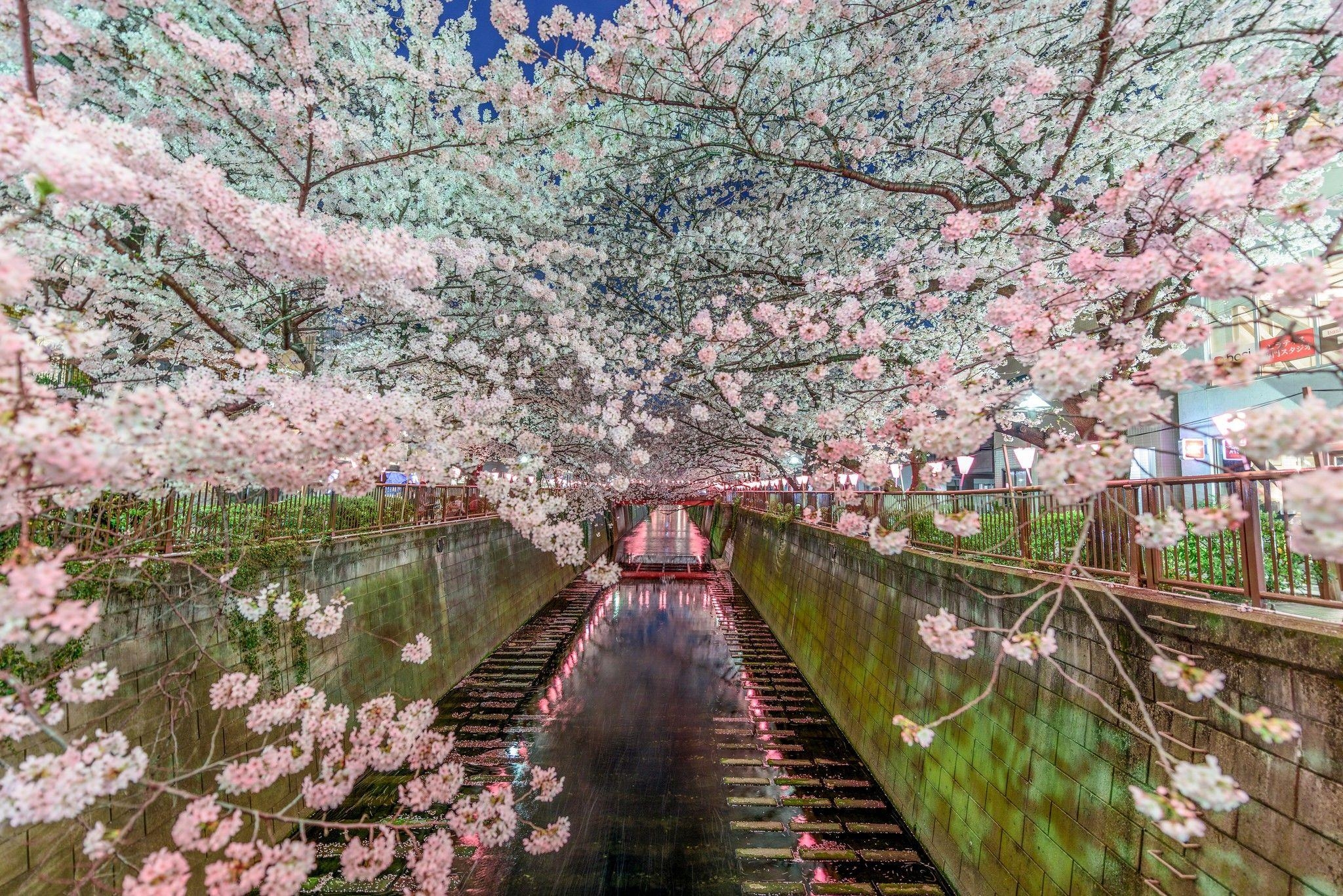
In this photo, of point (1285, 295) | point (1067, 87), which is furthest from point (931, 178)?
point (1285, 295)

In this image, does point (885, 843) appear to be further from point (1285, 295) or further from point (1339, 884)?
point (1285, 295)

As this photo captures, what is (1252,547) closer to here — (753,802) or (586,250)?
(753,802)

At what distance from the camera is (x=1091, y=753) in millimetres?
5230

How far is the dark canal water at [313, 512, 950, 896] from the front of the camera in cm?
784

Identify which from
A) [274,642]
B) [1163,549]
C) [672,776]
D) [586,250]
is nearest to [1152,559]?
[1163,549]

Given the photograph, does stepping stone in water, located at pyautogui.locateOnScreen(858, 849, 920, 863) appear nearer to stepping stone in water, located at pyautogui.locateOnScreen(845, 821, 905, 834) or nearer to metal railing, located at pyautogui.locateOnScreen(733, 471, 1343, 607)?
stepping stone in water, located at pyautogui.locateOnScreen(845, 821, 905, 834)

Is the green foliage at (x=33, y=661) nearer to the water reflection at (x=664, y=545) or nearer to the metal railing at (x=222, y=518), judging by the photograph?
the metal railing at (x=222, y=518)

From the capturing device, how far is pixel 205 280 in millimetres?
7727

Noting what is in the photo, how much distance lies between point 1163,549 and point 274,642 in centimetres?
1153

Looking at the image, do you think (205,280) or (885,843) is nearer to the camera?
(205,280)

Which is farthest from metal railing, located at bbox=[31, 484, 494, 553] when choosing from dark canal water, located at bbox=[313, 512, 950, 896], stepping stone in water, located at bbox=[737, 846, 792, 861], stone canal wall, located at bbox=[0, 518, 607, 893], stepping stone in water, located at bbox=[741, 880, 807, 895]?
stepping stone in water, located at bbox=[737, 846, 792, 861]

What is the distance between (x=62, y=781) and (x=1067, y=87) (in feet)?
35.9

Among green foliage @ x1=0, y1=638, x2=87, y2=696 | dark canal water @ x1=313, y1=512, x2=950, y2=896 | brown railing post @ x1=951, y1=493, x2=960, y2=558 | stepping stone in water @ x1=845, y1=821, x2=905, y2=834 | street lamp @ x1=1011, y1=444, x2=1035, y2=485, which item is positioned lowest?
dark canal water @ x1=313, y1=512, x2=950, y2=896

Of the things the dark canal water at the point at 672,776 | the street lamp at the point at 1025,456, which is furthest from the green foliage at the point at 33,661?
the street lamp at the point at 1025,456
